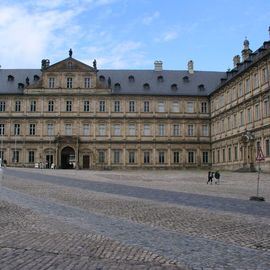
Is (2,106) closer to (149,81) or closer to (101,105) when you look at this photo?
(101,105)

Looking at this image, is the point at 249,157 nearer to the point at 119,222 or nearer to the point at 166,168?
the point at 166,168

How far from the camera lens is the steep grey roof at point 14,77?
67562mm

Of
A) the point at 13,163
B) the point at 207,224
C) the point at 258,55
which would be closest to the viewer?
the point at 207,224

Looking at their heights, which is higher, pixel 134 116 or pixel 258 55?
pixel 258 55

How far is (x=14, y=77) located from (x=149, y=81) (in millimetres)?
20481

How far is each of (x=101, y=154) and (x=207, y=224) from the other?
57102 millimetres

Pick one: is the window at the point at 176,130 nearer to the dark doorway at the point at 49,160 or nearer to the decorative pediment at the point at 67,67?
the decorative pediment at the point at 67,67

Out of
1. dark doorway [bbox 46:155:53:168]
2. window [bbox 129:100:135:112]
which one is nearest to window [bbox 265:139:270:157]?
window [bbox 129:100:135:112]

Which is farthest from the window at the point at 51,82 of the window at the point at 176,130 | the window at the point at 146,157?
the window at the point at 176,130

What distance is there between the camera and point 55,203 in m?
15.6

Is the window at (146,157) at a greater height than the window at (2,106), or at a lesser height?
lesser

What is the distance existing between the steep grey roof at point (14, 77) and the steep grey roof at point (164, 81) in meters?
10.5

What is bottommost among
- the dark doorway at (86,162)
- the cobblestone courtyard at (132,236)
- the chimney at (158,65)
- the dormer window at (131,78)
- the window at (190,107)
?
the cobblestone courtyard at (132,236)

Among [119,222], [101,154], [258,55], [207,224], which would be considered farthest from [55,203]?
[101,154]
